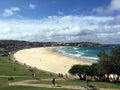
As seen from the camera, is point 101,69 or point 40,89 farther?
point 101,69

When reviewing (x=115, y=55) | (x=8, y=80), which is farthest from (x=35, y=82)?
(x=115, y=55)

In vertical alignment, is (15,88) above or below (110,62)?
below

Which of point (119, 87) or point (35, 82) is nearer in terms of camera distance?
point (119, 87)

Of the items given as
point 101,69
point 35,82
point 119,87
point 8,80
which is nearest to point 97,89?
point 119,87

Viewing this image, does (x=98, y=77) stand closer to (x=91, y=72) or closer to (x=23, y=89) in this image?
(x=91, y=72)

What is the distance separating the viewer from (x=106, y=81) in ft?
177

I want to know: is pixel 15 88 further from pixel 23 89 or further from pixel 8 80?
pixel 8 80

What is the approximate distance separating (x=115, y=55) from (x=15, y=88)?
705 inches

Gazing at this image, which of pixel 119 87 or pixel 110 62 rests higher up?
pixel 110 62

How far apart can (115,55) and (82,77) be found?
846 centimetres

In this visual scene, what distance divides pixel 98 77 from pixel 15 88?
1726cm

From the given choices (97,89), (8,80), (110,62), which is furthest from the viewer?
(8,80)

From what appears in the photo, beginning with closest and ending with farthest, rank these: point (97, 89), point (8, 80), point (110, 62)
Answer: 1. point (97, 89)
2. point (110, 62)
3. point (8, 80)

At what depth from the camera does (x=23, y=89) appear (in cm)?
→ 4466
